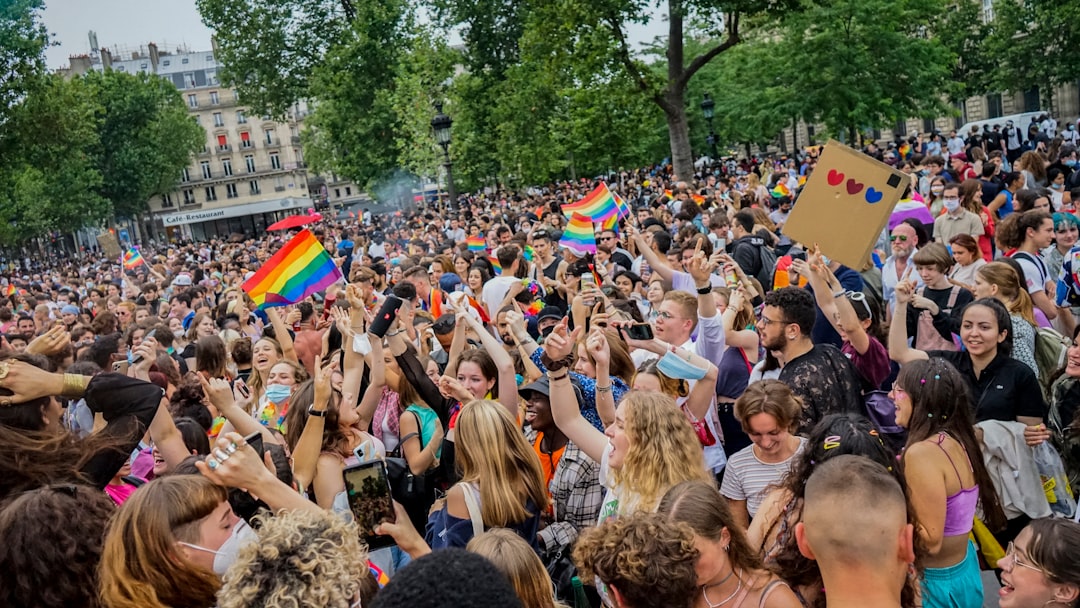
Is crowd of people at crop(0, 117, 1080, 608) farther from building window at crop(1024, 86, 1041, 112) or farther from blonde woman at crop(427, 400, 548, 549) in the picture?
building window at crop(1024, 86, 1041, 112)

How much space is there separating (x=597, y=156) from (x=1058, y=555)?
27.9 metres

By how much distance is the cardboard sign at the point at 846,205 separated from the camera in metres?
6.64

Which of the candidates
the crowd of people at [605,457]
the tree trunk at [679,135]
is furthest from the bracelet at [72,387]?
the tree trunk at [679,135]

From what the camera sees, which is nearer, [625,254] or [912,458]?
[912,458]

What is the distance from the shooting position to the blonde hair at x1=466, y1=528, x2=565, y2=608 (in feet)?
11.1

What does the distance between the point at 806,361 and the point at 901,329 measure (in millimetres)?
858

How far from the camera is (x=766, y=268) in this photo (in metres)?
9.73

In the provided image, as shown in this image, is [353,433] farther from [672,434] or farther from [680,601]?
[680,601]

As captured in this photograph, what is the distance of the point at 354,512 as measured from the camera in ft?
12.4

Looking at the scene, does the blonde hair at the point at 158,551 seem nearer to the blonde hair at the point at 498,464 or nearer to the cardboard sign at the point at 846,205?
the blonde hair at the point at 498,464

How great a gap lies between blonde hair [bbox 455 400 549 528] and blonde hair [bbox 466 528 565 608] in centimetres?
75

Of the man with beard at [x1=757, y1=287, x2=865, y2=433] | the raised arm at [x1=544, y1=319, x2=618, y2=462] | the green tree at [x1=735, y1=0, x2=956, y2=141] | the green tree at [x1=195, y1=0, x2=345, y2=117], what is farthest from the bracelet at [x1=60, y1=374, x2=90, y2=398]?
the green tree at [x1=195, y1=0, x2=345, y2=117]

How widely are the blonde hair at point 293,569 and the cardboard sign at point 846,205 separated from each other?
490 cm

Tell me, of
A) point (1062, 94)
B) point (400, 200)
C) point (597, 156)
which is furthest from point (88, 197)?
point (1062, 94)
